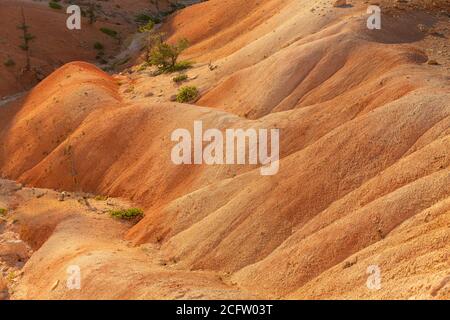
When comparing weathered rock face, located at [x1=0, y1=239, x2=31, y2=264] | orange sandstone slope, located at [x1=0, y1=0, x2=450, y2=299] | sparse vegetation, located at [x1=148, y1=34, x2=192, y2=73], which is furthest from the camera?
sparse vegetation, located at [x1=148, y1=34, x2=192, y2=73]

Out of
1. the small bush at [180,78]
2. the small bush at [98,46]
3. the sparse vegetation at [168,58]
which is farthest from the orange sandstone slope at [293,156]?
the small bush at [98,46]

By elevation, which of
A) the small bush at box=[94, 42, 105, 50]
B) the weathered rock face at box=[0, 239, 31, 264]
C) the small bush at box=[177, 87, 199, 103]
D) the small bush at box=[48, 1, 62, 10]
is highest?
the small bush at box=[48, 1, 62, 10]

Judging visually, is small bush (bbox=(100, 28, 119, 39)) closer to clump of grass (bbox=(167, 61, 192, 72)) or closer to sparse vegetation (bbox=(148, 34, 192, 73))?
sparse vegetation (bbox=(148, 34, 192, 73))

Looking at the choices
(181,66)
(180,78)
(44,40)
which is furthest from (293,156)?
(44,40)

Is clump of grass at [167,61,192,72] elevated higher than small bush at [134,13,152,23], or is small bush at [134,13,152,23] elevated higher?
clump of grass at [167,61,192,72]

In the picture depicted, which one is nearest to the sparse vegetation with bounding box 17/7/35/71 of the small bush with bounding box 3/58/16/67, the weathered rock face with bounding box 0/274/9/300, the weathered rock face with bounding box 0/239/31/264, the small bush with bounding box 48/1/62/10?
the small bush with bounding box 3/58/16/67

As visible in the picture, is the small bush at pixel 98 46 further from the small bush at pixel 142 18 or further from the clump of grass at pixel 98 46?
the small bush at pixel 142 18

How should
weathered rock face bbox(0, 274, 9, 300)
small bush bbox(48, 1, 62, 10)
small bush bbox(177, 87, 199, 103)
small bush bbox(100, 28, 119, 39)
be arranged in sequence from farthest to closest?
small bush bbox(48, 1, 62, 10) < small bush bbox(100, 28, 119, 39) < small bush bbox(177, 87, 199, 103) < weathered rock face bbox(0, 274, 9, 300)
